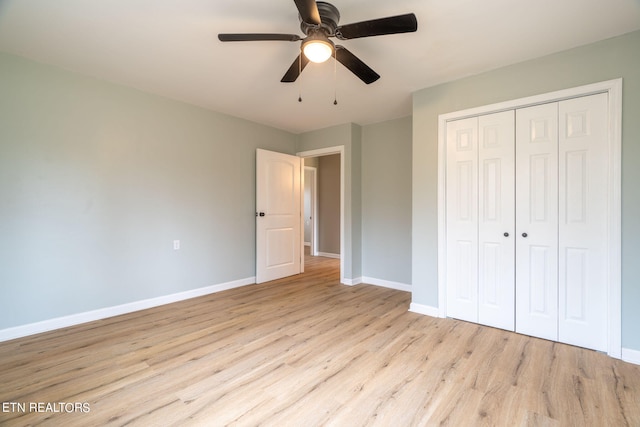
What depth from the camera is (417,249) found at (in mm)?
3102

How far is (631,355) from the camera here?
209 cm

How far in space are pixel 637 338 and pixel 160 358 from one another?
11.6 ft

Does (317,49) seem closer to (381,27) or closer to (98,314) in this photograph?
(381,27)

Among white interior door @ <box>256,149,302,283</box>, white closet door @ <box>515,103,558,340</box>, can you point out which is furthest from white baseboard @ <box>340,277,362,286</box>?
white closet door @ <box>515,103,558,340</box>

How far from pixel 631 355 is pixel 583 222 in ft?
3.30

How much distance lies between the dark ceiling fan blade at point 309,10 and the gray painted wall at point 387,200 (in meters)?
2.69

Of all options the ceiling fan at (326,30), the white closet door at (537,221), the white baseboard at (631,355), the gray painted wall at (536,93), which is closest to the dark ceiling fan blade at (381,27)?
the ceiling fan at (326,30)

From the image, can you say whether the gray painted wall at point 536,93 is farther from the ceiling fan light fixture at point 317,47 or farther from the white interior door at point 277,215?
the white interior door at point 277,215

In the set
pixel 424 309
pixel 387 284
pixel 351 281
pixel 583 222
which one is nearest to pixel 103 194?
pixel 351 281

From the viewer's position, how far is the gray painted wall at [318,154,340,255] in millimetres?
6676

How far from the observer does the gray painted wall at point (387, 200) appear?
156 inches

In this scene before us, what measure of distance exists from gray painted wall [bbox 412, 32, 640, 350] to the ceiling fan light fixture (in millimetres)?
1653

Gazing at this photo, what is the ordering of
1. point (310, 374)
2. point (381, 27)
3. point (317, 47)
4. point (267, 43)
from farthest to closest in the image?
point (267, 43) → point (310, 374) → point (317, 47) → point (381, 27)

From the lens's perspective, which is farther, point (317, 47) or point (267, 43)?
point (267, 43)
